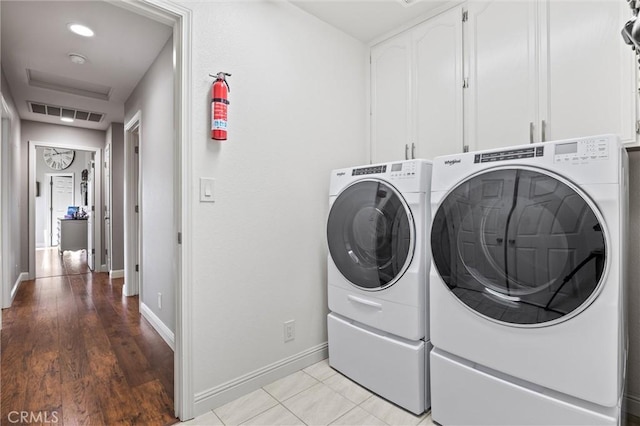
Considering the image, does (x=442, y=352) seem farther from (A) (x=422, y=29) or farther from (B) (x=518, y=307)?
(A) (x=422, y=29)

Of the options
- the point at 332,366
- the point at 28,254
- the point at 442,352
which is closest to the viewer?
the point at 442,352

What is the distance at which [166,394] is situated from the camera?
184 cm

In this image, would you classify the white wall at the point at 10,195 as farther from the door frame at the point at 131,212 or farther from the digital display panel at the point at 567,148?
the digital display panel at the point at 567,148

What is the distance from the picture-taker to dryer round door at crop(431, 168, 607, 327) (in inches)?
44.5

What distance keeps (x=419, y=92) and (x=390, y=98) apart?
Answer: 0.81 ft

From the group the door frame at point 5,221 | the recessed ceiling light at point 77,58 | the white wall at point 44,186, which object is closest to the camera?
the recessed ceiling light at point 77,58

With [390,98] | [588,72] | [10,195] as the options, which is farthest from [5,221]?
[588,72]

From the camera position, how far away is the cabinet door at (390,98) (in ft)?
7.40

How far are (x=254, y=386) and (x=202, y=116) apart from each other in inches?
61.6

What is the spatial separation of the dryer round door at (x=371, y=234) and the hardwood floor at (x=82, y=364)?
124cm

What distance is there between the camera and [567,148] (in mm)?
1175

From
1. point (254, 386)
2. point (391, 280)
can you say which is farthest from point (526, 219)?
point (254, 386)

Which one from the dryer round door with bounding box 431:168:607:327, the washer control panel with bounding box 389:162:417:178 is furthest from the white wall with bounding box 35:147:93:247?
the dryer round door with bounding box 431:168:607:327

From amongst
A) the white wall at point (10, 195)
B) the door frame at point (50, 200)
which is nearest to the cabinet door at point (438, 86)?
the white wall at point (10, 195)
